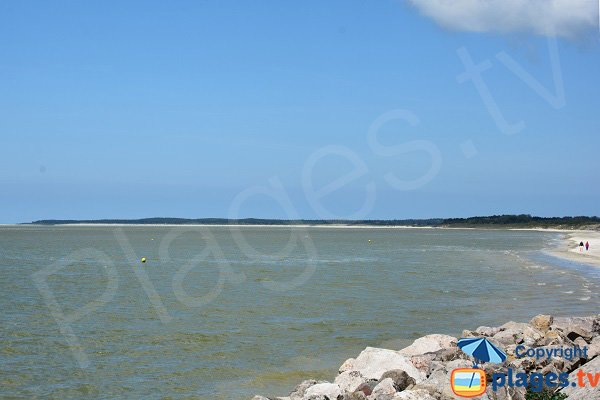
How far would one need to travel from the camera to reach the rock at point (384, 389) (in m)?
10.8

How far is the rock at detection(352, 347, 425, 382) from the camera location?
12.8 meters

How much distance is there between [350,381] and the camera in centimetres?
1270

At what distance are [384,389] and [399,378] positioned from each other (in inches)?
26.7

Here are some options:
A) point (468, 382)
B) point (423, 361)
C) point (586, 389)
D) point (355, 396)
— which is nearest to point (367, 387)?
point (355, 396)

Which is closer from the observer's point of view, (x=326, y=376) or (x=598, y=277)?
(x=326, y=376)

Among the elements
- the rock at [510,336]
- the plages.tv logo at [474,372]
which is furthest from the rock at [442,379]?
the rock at [510,336]

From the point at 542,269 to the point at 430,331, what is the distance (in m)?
27.5

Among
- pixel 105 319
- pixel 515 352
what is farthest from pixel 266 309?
pixel 515 352

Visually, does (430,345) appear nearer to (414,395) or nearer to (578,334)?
(578,334)

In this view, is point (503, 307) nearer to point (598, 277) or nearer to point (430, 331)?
point (430, 331)

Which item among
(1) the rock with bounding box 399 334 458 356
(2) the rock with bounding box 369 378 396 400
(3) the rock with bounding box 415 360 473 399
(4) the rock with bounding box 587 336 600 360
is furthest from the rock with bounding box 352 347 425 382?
(4) the rock with bounding box 587 336 600 360

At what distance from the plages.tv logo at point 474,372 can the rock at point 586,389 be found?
1227 mm

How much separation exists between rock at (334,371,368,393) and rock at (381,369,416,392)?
63cm

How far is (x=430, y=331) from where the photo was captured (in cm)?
2094
